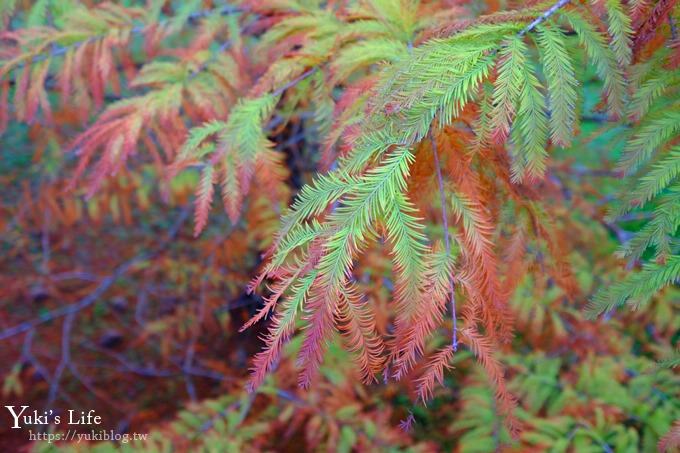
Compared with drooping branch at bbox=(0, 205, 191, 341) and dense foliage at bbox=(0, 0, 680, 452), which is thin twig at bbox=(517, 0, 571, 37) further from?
drooping branch at bbox=(0, 205, 191, 341)

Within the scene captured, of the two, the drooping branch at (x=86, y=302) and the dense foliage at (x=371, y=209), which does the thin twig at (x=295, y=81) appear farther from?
the drooping branch at (x=86, y=302)

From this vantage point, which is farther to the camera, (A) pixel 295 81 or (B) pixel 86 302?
(B) pixel 86 302

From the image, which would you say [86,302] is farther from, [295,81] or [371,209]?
[371,209]

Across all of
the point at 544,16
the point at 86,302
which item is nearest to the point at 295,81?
the point at 544,16

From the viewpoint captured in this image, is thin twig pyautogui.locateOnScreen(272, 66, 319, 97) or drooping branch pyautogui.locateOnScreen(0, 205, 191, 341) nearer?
thin twig pyautogui.locateOnScreen(272, 66, 319, 97)

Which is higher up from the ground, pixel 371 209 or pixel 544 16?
pixel 544 16

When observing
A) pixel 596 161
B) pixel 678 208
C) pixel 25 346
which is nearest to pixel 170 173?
pixel 678 208

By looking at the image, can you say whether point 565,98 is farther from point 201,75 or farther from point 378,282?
point 378,282

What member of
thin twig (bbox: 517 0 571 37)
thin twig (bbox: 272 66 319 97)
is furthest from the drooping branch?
thin twig (bbox: 517 0 571 37)
